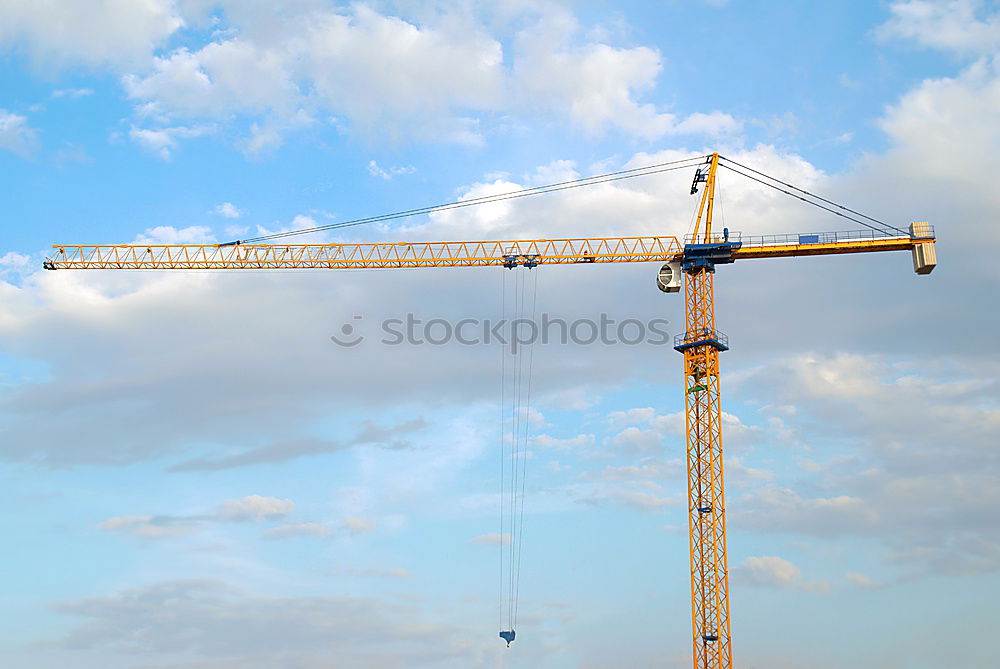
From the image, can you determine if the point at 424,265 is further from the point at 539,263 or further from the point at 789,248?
the point at 789,248

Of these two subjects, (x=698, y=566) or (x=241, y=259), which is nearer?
(x=698, y=566)

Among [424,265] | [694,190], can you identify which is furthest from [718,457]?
[424,265]

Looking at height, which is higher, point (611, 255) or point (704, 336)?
point (611, 255)

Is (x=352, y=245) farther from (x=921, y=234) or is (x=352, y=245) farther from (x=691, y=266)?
(x=921, y=234)

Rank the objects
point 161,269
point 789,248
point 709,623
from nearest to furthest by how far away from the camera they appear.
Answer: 1. point 709,623
2. point 789,248
3. point 161,269

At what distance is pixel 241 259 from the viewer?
146375mm

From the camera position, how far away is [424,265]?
5512 inches

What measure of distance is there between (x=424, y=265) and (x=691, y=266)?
35017mm

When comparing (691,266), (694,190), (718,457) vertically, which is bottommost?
A: (718,457)

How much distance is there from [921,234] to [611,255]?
121ft

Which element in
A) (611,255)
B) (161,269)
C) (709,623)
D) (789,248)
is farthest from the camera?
(161,269)

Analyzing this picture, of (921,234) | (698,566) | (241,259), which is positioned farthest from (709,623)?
(241,259)

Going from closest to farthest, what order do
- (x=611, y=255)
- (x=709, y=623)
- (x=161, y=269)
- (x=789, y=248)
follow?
1. (x=709, y=623)
2. (x=789, y=248)
3. (x=611, y=255)
4. (x=161, y=269)

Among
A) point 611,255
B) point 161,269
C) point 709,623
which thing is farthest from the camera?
point 161,269
